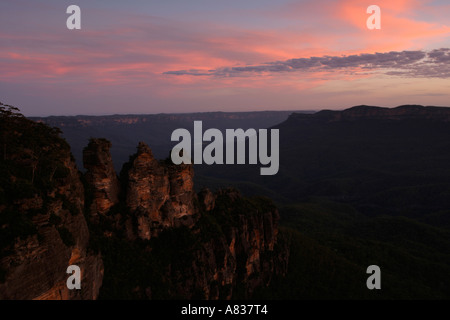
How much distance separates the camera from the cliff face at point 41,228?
1719cm

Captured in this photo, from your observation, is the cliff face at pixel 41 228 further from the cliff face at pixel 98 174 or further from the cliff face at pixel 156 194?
the cliff face at pixel 156 194

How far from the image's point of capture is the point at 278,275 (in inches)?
2179

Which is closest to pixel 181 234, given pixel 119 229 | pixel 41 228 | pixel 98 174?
pixel 119 229

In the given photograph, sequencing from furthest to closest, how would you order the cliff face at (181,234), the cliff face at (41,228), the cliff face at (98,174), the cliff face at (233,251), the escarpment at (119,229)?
the cliff face at (233,251)
the cliff face at (181,234)
the cliff face at (98,174)
the escarpment at (119,229)
the cliff face at (41,228)

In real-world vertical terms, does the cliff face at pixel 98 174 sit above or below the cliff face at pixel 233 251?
above

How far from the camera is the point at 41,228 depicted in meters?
19.1

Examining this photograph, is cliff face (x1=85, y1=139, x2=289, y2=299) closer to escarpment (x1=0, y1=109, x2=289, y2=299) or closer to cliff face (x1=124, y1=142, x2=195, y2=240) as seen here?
A: cliff face (x1=124, y1=142, x2=195, y2=240)

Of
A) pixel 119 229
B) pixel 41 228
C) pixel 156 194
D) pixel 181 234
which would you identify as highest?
pixel 41 228

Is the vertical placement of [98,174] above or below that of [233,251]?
above

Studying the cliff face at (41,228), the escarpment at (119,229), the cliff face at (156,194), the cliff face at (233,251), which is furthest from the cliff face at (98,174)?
the cliff face at (233,251)

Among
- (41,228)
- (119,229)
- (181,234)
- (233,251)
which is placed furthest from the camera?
(233,251)

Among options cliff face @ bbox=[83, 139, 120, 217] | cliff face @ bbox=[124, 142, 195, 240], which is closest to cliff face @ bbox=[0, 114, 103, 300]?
cliff face @ bbox=[83, 139, 120, 217]

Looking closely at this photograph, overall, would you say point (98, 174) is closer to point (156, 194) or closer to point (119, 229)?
point (119, 229)
